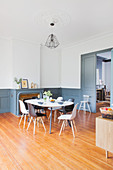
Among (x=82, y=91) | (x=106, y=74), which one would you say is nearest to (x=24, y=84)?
(x=82, y=91)

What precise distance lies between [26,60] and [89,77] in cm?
305

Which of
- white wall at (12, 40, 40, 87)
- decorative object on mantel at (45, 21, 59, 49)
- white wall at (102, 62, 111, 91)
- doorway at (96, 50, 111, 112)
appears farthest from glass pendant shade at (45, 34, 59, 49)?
white wall at (102, 62, 111, 91)

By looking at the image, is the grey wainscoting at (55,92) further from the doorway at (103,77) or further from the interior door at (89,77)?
the doorway at (103,77)

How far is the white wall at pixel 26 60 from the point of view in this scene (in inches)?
222

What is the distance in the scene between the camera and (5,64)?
5.62 m

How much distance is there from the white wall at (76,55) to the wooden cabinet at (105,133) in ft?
12.3

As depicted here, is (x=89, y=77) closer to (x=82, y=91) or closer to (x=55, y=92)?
(x=82, y=91)

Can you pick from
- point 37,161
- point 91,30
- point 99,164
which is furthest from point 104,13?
point 37,161

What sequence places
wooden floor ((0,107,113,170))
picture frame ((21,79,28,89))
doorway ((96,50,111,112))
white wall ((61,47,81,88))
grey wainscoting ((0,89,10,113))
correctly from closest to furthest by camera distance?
wooden floor ((0,107,113,170)) < grey wainscoting ((0,89,10,113)) < picture frame ((21,79,28,89)) < white wall ((61,47,81,88)) < doorway ((96,50,111,112))

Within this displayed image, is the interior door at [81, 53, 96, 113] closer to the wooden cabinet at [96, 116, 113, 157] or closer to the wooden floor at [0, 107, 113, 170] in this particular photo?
the wooden floor at [0, 107, 113, 170]

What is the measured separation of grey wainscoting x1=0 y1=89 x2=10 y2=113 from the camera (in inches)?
220

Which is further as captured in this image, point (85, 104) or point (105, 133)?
point (85, 104)

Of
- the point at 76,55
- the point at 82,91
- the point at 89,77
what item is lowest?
the point at 82,91

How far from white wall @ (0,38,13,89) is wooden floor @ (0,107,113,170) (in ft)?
7.91
